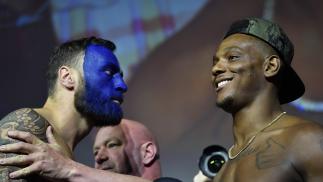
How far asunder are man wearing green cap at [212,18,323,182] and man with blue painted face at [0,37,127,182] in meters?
0.44

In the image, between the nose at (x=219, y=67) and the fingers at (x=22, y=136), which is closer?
the fingers at (x=22, y=136)

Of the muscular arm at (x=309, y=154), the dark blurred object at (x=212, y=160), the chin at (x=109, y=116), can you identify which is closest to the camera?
the muscular arm at (x=309, y=154)

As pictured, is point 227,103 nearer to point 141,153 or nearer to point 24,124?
point 24,124

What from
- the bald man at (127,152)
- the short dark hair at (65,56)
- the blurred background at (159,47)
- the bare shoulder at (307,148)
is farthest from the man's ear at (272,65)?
the blurred background at (159,47)

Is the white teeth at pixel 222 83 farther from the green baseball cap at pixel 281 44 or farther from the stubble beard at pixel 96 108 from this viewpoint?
the stubble beard at pixel 96 108

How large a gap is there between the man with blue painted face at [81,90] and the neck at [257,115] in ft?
1.71

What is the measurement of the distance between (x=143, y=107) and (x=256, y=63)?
69.1 inches

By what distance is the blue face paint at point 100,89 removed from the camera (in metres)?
2.30

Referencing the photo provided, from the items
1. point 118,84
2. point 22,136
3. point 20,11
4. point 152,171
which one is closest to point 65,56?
point 118,84

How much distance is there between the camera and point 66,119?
224 cm

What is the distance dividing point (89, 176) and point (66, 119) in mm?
246

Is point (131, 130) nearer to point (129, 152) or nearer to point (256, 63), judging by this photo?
point (129, 152)

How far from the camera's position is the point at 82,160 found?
3.64m

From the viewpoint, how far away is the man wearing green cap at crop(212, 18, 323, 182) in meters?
1.89
